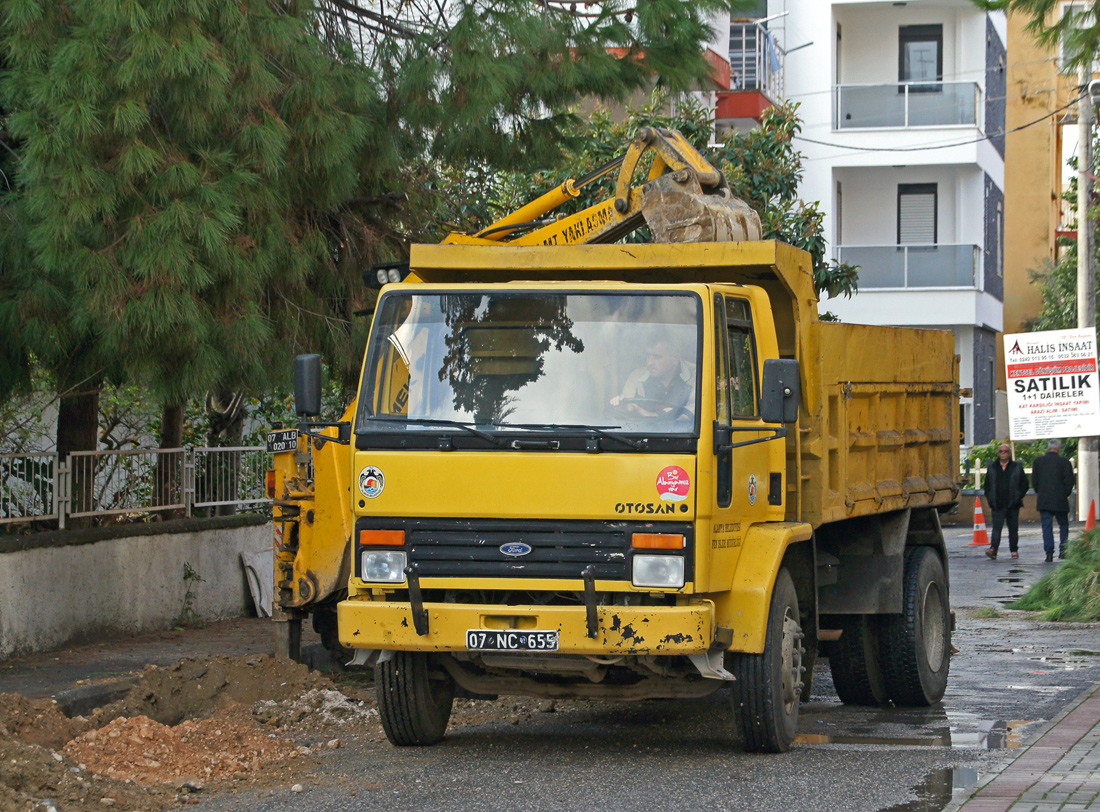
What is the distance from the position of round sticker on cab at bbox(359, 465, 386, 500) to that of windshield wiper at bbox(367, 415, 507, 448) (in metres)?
0.27

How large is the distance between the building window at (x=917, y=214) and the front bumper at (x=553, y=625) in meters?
29.2

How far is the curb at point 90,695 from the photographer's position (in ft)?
31.0

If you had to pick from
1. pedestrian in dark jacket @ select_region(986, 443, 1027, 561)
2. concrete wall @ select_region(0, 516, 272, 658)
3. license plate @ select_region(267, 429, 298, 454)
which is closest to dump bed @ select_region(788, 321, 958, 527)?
license plate @ select_region(267, 429, 298, 454)

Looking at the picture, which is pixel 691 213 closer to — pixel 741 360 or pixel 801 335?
pixel 801 335

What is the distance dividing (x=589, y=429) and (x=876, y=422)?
2.75m

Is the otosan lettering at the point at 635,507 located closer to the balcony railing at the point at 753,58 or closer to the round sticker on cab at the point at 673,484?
the round sticker on cab at the point at 673,484

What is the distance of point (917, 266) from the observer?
A: 34500 millimetres

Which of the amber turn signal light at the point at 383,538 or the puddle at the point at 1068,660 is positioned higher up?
the amber turn signal light at the point at 383,538

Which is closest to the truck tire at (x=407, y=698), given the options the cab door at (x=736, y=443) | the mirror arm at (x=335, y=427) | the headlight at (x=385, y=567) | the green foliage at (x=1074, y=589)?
the headlight at (x=385, y=567)

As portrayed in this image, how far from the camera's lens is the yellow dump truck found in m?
7.56

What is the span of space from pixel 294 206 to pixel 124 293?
185cm

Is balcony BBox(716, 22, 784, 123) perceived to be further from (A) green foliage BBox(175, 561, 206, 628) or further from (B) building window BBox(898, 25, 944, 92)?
(A) green foliage BBox(175, 561, 206, 628)

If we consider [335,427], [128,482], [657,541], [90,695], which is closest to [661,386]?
[657,541]

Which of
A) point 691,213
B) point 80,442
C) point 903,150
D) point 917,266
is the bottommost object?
point 80,442
